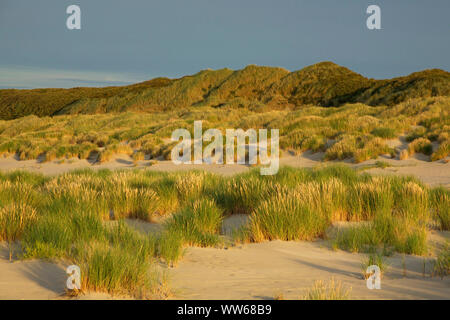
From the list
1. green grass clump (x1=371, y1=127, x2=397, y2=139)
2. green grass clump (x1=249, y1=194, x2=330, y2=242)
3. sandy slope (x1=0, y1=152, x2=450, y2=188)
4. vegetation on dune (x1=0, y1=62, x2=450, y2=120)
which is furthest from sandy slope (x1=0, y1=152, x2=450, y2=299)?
vegetation on dune (x1=0, y1=62, x2=450, y2=120)

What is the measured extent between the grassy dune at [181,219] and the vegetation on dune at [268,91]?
23.3m

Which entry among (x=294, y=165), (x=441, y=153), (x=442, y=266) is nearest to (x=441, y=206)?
(x=442, y=266)

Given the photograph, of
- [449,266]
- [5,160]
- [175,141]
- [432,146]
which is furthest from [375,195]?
[5,160]

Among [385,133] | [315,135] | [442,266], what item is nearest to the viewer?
[442,266]

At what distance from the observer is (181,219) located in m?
4.82

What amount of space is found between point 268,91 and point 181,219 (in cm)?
3235

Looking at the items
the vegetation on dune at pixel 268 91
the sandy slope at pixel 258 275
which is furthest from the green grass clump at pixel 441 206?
the vegetation on dune at pixel 268 91

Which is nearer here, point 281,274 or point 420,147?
point 281,274

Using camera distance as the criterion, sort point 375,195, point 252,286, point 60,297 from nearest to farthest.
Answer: point 60,297
point 252,286
point 375,195

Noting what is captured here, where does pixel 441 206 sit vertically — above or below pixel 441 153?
below

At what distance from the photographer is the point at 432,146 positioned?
1220 cm

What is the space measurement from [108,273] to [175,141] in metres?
14.9

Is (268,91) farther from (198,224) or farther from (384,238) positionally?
(384,238)
